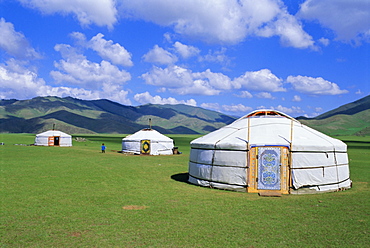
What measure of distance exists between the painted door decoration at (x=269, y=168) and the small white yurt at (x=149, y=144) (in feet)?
58.0

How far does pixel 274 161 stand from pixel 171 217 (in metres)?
4.42

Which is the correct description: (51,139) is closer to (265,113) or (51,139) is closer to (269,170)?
(265,113)

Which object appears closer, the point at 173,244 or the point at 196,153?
the point at 173,244

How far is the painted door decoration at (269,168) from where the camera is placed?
1004 centimetres

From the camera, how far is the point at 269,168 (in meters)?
10.0

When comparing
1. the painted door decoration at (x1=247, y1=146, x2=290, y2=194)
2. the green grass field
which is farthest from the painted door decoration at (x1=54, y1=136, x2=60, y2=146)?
the painted door decoration at (x1=247, y1=146, x2=290, y2=194)

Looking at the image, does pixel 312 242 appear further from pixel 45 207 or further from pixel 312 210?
pixel 45 207

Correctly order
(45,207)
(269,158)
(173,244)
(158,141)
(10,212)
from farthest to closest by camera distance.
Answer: (158,141) → (269,158) → (45,207) → (10,212) → (173,244)

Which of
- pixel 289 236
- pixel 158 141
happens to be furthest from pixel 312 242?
pixel 158 141

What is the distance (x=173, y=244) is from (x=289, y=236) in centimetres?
222

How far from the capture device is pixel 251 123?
464 inches

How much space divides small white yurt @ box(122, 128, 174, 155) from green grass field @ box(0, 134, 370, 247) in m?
15.7

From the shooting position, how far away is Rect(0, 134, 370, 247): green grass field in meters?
5.64

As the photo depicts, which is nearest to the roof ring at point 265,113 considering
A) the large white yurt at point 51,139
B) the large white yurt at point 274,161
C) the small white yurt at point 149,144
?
the large white yurt at point 274,161
